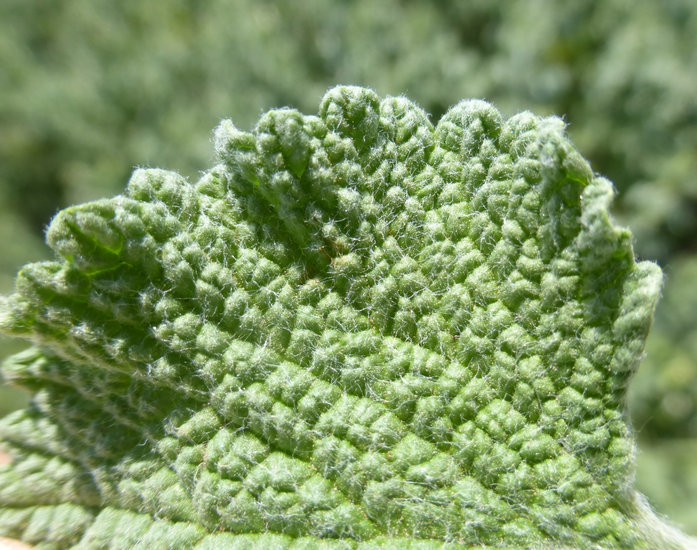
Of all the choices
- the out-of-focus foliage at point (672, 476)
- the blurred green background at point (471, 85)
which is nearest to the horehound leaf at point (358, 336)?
the blurred green background at point (471, 85)

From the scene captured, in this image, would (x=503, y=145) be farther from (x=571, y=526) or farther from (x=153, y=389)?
(x=153, y=389)

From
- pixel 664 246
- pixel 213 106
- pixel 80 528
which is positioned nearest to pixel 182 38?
pixel 213 106

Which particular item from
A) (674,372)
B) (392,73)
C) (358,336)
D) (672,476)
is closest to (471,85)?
(392,73)

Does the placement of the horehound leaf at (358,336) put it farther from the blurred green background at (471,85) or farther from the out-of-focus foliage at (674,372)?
the out-of-focus foliage at (674,372)

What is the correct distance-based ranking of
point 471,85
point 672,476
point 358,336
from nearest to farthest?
point 358,336
point 672,476
point 471,85

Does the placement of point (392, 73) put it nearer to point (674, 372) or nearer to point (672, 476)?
point (674, 372)

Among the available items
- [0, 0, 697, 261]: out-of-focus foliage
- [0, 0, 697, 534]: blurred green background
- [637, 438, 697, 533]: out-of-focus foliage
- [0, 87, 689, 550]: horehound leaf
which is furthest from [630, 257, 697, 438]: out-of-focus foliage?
[0, 87, 689, 550]: horehound leaf
